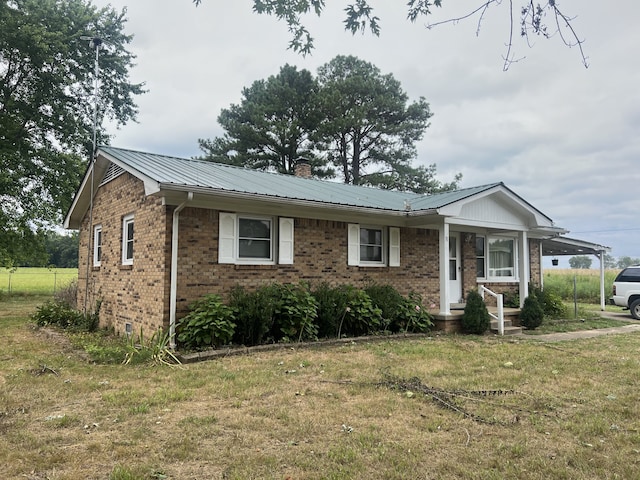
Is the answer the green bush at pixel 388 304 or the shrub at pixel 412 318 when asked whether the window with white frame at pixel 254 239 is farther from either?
the shrub at pixel 412 318

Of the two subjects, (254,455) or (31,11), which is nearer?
(254,455)

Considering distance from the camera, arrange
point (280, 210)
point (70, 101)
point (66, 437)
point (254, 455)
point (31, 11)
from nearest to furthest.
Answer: point (254, 455)
point (66, 437)
point (280, 210)
point (31, 11)
point (70, 101)

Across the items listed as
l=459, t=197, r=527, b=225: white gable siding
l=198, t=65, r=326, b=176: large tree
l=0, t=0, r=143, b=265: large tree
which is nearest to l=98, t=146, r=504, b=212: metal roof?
l=459, t=197, r=527, b=225: white gable siding

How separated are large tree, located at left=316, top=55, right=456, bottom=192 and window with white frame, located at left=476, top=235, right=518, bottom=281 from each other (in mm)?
13307

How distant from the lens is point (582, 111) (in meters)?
7.45

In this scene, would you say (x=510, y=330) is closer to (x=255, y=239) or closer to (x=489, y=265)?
(x=489, y=265)

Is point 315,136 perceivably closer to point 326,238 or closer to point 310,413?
point 326,238

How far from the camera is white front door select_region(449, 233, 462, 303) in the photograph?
43.5 ft

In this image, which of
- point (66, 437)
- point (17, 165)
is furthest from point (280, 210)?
point (17, 165)

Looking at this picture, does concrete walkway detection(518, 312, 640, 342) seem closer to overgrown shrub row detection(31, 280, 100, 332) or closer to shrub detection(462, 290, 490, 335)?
shrub detection(462, 290, 490, 335)

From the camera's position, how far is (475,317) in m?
10.9

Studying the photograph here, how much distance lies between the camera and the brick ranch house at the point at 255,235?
8.56 m

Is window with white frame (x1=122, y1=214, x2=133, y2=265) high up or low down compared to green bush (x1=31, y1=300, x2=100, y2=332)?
up

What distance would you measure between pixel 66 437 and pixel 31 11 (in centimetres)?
2108
